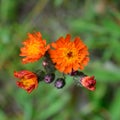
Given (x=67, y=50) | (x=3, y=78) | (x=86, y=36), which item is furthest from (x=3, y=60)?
(x=67, y=50)

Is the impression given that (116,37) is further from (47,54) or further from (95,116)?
(47,54)

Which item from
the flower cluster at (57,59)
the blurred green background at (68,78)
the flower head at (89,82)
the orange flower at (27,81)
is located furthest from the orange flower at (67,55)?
the blurred green background at (68,78)

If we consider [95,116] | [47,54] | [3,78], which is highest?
[47,54]

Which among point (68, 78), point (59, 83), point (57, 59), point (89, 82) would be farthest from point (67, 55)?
point (68, 78)

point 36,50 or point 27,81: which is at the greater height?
point 36,50

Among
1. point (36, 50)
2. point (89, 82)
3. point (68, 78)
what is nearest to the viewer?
point (89, 82)

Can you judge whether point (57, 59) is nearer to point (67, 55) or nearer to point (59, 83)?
point (67, 55)
